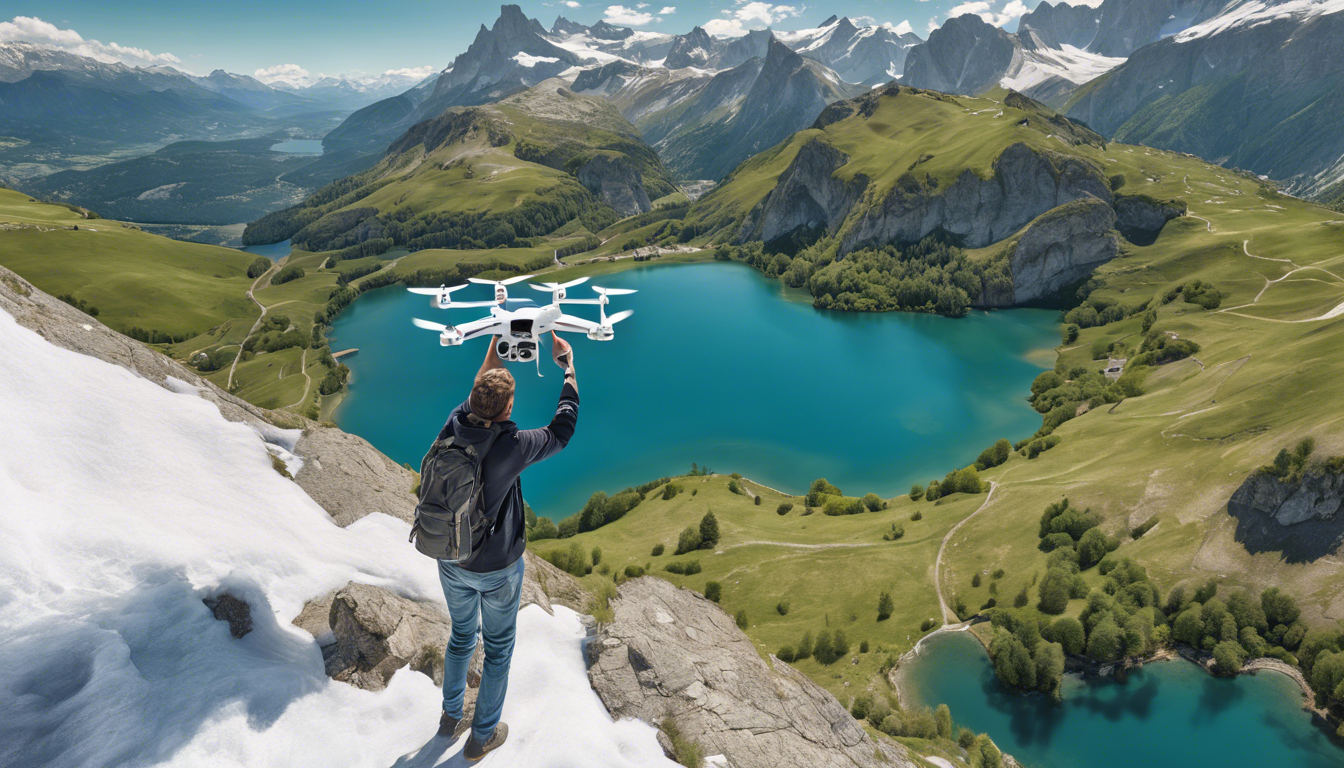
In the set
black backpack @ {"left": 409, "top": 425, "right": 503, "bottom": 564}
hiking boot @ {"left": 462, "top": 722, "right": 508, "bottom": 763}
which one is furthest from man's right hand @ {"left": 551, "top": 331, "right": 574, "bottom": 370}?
hiking boot @ {"left": 462, "top": 722, "right": 508, "bottom": 763}

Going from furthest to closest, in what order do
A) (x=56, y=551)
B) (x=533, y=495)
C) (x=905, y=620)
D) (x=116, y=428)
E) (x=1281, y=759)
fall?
(x=533, y=495) → (x=905, y=620) → (x=1281, y=759) → (x=116, y=428) → (x=56, y=551)

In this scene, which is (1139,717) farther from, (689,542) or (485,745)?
(485,745)

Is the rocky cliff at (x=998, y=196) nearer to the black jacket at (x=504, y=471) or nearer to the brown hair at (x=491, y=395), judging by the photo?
the black jacket at (x=504, y=471)

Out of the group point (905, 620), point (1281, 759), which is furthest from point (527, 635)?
point (1281, 759)

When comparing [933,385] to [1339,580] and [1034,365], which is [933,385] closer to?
[1034,365]

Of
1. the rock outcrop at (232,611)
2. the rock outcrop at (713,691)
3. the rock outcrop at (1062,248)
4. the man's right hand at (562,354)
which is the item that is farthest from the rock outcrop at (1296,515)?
the rock outcrop at (1062,248)
